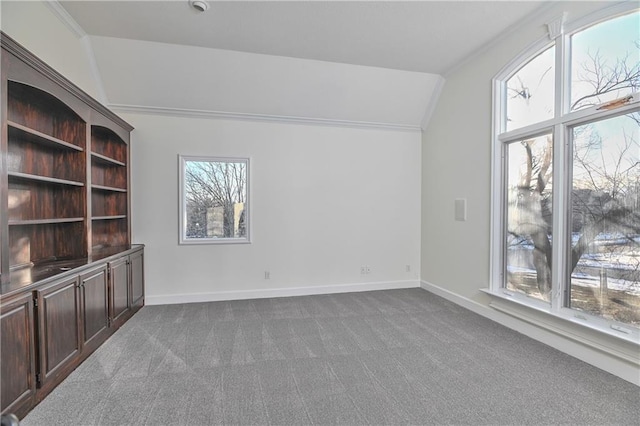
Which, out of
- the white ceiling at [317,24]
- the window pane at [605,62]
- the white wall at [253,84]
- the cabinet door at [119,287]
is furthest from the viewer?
the white wall at [253,84]

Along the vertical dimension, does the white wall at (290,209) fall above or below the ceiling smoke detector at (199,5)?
below

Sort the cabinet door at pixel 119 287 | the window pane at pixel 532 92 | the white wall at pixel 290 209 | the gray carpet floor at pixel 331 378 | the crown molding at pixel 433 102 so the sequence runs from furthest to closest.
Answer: the crown molding at pixel 433 102 < the white wall at pixel 290 209 < the cabinet door at pixel 119 287 < the window pane at pixel 532 92 < the gray carpet floor at pixel 331 378

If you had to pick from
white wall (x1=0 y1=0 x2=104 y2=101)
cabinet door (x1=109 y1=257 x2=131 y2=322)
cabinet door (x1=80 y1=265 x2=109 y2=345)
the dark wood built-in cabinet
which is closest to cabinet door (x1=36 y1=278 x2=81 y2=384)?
the dark wood built-in cabinet

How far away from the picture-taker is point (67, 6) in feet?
10.1

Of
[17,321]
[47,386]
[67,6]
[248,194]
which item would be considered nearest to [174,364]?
[47,386]

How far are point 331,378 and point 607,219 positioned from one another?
2.83 m

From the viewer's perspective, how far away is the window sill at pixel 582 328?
2.46m

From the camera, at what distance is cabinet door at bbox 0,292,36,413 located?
190 cm

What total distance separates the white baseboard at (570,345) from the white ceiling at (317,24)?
3.34 m

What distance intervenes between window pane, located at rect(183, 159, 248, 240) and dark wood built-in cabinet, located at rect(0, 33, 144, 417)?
35.9 inches

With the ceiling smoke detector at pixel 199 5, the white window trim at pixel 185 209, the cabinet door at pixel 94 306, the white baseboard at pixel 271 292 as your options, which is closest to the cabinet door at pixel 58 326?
the cabinet door at pixel 94 306

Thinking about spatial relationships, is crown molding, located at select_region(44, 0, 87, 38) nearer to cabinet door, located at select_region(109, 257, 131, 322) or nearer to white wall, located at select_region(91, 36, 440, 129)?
white wall, located at select_region(91, 36, 440, 129)

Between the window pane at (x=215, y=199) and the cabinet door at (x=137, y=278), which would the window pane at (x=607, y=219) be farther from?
the cabinet door at (x=137, y=278)

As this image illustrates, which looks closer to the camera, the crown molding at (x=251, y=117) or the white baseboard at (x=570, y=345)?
the white baseboard at (x=570, y=345)
